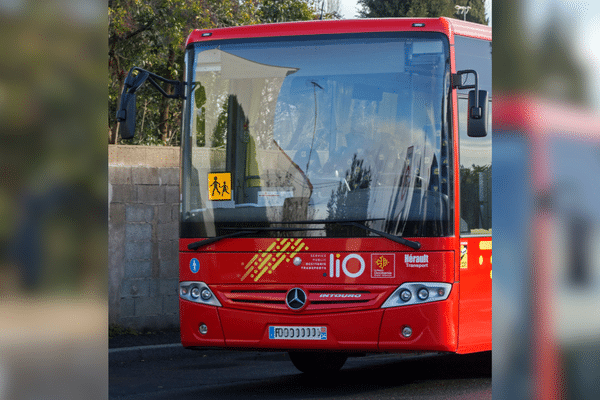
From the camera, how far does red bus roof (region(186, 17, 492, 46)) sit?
7516 mm

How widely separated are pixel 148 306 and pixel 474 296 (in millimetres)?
5276

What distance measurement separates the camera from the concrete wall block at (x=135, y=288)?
11.3 m

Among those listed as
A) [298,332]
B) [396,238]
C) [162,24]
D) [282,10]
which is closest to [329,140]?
[396,238]

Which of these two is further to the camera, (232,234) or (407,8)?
(407,8)

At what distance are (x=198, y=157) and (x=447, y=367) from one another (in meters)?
4.00

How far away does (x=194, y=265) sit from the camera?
7859mm

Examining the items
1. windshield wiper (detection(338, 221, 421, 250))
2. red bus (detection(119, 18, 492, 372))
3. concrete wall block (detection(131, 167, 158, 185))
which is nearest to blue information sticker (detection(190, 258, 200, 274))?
red bus (detection(119, 18, 492, 372))

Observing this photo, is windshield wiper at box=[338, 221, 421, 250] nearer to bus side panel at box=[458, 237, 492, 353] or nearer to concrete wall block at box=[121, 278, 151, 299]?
bus side panel at box=[458, 237, 492, 353]

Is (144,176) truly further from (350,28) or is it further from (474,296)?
(474,296)

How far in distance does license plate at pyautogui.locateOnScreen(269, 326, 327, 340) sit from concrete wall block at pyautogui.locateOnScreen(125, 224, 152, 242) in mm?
4301

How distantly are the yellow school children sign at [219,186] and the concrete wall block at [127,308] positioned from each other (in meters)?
3.97

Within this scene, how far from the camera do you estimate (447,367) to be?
9.99 metres

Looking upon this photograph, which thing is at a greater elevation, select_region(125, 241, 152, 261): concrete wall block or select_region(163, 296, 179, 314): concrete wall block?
select_region(125, 241, 152, 261): concrete wall block

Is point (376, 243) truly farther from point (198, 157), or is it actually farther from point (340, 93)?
point (198, 157)
